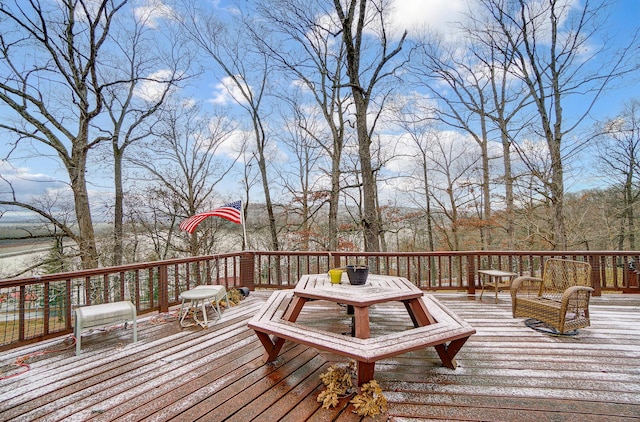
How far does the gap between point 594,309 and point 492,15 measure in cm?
805

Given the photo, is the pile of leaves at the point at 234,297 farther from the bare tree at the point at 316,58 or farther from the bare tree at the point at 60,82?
the bare tree at the point at 60,82

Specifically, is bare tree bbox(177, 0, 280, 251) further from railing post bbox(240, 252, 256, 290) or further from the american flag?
the american flag

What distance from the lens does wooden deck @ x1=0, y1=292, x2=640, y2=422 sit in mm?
1851

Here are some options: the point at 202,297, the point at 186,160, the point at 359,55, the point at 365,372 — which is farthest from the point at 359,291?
the point at 186,160

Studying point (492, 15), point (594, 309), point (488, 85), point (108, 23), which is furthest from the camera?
point (488, 85)

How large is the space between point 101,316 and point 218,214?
6.96 feet

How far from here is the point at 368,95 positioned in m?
7.15

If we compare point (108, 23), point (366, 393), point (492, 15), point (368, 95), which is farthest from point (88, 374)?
point (492, 15)

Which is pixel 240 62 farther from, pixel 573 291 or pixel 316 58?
pixel 573 291

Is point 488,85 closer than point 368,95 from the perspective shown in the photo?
No

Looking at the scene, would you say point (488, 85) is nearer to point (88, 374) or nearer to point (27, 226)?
point (88, 374)

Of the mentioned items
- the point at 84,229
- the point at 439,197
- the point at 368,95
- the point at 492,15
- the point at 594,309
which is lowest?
the point at 594,309

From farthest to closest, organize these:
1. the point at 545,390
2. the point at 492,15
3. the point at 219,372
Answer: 1. the point at 492,15
2. the point at 219,372
3. the point at 545,390

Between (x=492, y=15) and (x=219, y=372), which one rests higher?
(x=492, y=15)
